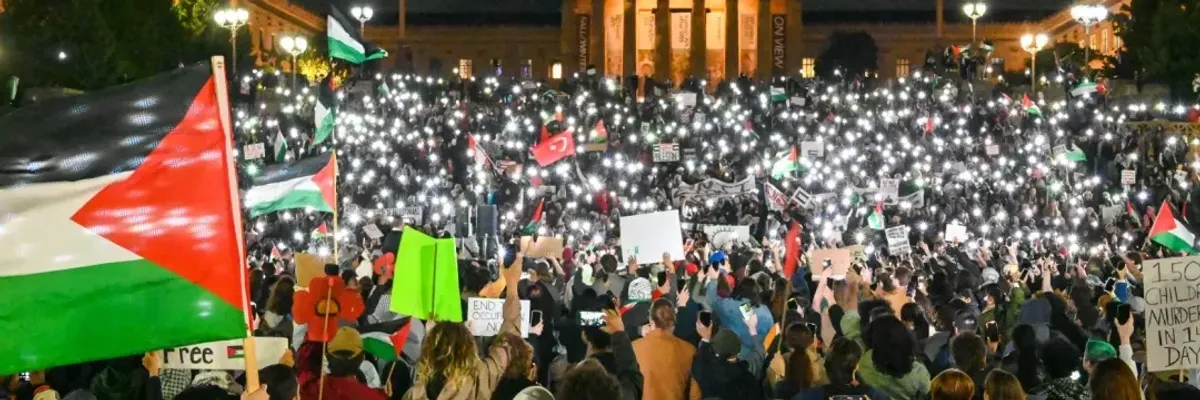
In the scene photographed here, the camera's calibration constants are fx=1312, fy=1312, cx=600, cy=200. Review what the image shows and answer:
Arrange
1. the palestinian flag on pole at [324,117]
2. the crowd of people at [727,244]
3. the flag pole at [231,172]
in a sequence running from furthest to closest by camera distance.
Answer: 1. the palestinian flag on pole at [324,117]
2. the crowd of people at [727,244]
3. the flag pole at [231,172]

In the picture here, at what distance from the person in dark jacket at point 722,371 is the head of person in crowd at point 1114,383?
200 centimetres

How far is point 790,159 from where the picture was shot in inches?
1011

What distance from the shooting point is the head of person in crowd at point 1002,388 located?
542cm

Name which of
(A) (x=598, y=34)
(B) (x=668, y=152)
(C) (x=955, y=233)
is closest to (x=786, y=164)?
(B) (x=668, y=152)

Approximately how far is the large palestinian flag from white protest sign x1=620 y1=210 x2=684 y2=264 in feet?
27.8

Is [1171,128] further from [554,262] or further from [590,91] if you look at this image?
[554,262]

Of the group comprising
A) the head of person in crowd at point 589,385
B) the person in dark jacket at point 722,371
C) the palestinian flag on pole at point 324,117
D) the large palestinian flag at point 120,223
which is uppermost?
the palestinian flag on pole at point 324,117

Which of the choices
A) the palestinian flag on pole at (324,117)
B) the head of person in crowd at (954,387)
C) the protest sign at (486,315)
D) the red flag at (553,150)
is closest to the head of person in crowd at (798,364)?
the head of person in crowd at (954,387)

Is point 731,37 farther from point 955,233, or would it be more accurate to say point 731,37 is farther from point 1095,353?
point 1095,353

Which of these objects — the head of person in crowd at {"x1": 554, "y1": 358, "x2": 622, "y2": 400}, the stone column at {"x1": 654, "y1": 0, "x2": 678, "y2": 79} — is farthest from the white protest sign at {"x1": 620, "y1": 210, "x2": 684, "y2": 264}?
the stone column at {"x1": 654, "y1": 0, "x2": 678, "y2": 79}

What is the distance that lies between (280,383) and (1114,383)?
367cm

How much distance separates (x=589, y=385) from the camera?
5.20m

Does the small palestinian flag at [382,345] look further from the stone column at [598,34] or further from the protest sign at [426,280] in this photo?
the stone column at [598,34]

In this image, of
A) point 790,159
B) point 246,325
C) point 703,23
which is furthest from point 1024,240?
point 703,23
